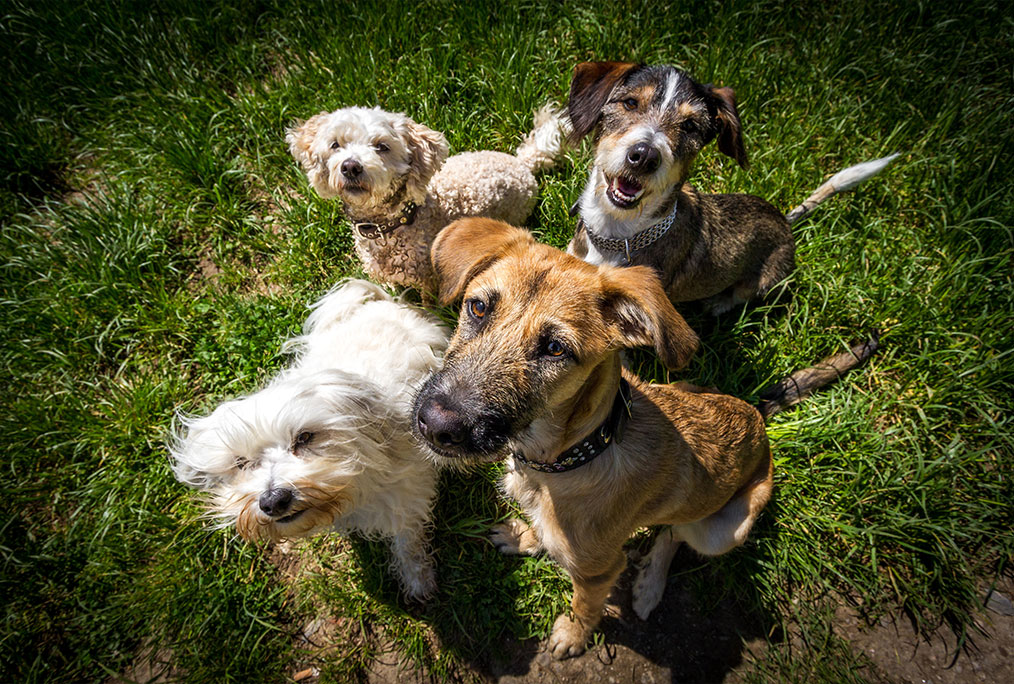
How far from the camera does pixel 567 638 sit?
3.38m

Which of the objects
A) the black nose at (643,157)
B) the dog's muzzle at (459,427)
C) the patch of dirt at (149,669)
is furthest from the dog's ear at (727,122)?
the patch of dirt at (149,669)

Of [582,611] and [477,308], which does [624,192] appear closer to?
[477,308]

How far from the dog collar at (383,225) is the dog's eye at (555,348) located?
251cm

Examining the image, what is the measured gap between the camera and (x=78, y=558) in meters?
3.74

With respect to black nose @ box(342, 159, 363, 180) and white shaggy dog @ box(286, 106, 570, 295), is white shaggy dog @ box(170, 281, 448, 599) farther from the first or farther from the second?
black nose @ box(342, 159, 363, 180)

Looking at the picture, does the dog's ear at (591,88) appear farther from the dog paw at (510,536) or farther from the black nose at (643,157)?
the dog paw at (510,536)

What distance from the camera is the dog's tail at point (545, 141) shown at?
4727mm

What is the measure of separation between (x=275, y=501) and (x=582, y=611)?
A: 197cm

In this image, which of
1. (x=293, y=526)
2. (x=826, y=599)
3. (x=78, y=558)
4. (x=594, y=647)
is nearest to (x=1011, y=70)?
(x=826, y=599)

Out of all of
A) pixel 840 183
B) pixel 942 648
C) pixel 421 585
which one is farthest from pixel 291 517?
pixel 840 183

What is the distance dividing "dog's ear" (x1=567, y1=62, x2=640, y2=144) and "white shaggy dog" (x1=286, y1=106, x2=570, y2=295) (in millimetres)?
1016

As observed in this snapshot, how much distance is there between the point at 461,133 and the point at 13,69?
16.3ft

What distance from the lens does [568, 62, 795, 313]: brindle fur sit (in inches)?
130

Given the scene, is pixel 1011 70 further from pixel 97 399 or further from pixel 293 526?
pixel 97 399
